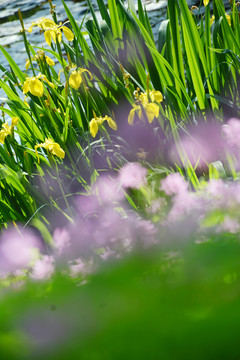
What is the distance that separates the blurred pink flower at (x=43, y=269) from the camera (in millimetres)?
458

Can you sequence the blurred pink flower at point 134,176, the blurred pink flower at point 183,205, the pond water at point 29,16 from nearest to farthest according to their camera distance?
1. the blurred pink flower at point 183,205
2. the blurred pink flower at point 134,176
3. the pond water at point 29,16

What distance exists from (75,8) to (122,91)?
503cm

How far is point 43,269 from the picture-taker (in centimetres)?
48

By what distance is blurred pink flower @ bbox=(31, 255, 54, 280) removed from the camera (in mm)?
Result: 458

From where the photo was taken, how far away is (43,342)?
1.13 ft

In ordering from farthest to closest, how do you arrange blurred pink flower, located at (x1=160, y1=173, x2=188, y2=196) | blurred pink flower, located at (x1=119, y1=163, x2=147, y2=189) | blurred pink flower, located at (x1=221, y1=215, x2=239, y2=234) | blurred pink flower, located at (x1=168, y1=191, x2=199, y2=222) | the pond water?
the pond water, blurred pink flower, located at (x1=119, y1=163, x2=147, y2=189), blurred pink flower, located at (x1=160, y1=173, x2=188, y2=196), blurred pink flower, located at (x1=168, y1=191, x2=199, y2=222), blurred pink flower, located at (x1=221, y1=215, x2=239, y2=234)

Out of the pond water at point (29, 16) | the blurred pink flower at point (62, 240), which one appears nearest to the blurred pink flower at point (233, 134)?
the blurred pink flower at point (62, 240)

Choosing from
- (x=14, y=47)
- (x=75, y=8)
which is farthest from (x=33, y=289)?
(x=75, y=8)

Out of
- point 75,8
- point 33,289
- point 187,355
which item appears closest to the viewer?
point 187,355

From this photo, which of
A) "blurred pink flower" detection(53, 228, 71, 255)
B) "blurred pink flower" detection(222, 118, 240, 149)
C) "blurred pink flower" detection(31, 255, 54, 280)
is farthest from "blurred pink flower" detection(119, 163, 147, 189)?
"blurred pink flower" detection(31, 255, 54, 280)

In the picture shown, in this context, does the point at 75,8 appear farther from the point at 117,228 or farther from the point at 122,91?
the point at 117,228

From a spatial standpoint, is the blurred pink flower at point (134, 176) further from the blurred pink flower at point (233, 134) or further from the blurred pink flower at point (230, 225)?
the blurred pink flower at point (230, 225)

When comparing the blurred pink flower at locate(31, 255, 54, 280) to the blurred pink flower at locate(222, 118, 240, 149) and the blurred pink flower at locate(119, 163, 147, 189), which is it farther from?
the blurred pink flower at locate(222, 118, 240, 149)

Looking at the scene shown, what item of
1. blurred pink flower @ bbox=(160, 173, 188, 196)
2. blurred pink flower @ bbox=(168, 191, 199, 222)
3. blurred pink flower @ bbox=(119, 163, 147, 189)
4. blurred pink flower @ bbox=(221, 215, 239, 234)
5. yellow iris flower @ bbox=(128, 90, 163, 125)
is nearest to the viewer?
blurred pink flower @ bbox=(221, 215, 239, 234)
